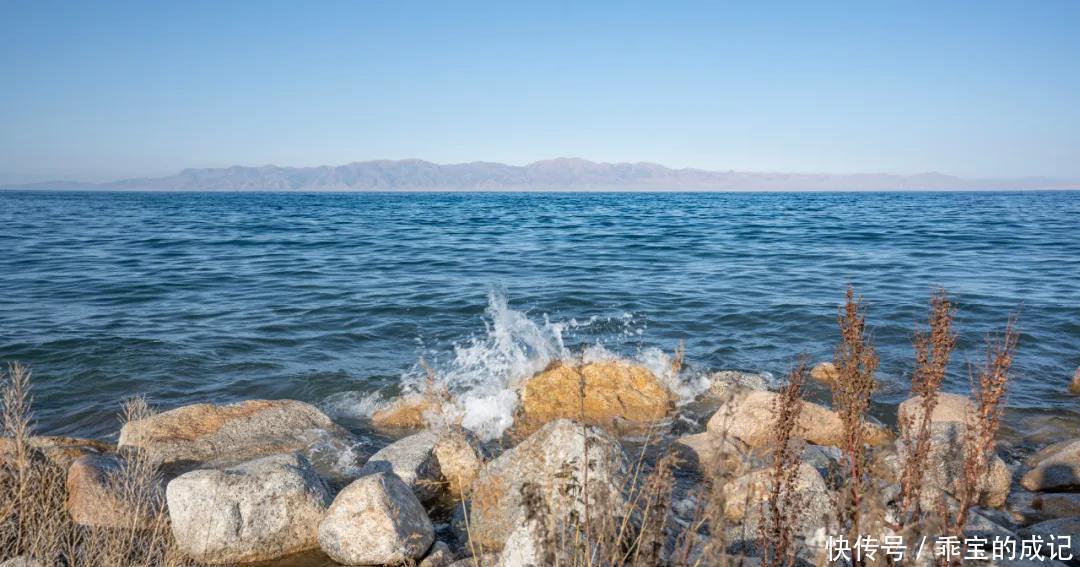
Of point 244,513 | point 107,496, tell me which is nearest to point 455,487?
point 244,513

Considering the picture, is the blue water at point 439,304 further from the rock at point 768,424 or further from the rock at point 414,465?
the rock at point 414,465

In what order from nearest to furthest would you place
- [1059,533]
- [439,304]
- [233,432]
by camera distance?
[1059,533] → [233,432] → [439,304]

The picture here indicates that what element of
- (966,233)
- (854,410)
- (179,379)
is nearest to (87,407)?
(179,379)

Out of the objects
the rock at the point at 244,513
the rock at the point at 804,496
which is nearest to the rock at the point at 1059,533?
the rock at the point at 804,496

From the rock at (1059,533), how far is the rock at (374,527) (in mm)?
3873

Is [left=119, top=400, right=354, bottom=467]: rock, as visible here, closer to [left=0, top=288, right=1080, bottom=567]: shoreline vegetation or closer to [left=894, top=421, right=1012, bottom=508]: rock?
[left=0, top=288, right=1080, bottom=567]: shoreline vegetation

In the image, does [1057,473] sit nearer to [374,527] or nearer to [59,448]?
[374,527]

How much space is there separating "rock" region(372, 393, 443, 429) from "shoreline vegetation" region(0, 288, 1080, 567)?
0.76 metres

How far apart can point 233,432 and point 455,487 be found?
8.69 ft

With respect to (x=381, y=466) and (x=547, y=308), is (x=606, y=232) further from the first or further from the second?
(x=381, y=466)

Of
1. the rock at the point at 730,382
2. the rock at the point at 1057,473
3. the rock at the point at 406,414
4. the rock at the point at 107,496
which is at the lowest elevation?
the rock at the point at 406,414

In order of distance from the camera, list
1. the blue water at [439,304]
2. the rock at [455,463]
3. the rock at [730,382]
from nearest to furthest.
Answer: the rock at [455,463], the rock at [730,382], the blue water at [439,304]

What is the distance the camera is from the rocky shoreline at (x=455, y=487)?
3.87m

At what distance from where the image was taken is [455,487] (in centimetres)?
539
